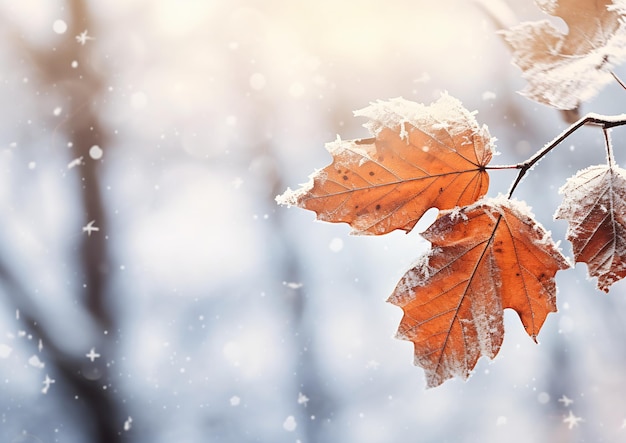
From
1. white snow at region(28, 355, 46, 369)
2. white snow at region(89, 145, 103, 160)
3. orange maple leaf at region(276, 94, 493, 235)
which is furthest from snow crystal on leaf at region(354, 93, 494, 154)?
white snow at region(28, 355, 46, 369)

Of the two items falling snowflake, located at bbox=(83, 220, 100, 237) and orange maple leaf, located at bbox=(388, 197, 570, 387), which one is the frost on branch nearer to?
orange maple leaf, located at bbox=(388, 197, 570, 387)

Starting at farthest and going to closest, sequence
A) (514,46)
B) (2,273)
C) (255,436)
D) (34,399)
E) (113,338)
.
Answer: (255,436)
(34,399)
(113,338)
(2,273)
(514,46)

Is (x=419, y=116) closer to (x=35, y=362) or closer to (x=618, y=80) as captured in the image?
(x=618, y=80)

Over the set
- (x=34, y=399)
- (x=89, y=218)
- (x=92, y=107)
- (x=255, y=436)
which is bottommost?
(x=255, y=436)

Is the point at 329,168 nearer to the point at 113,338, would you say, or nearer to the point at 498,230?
the point at 498,230

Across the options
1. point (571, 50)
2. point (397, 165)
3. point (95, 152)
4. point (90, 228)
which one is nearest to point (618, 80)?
point (571, 50)

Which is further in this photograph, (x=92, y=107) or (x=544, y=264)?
(x=92, y=107)

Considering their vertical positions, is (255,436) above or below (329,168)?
below

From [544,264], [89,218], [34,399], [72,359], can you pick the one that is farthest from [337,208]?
[34,399]
